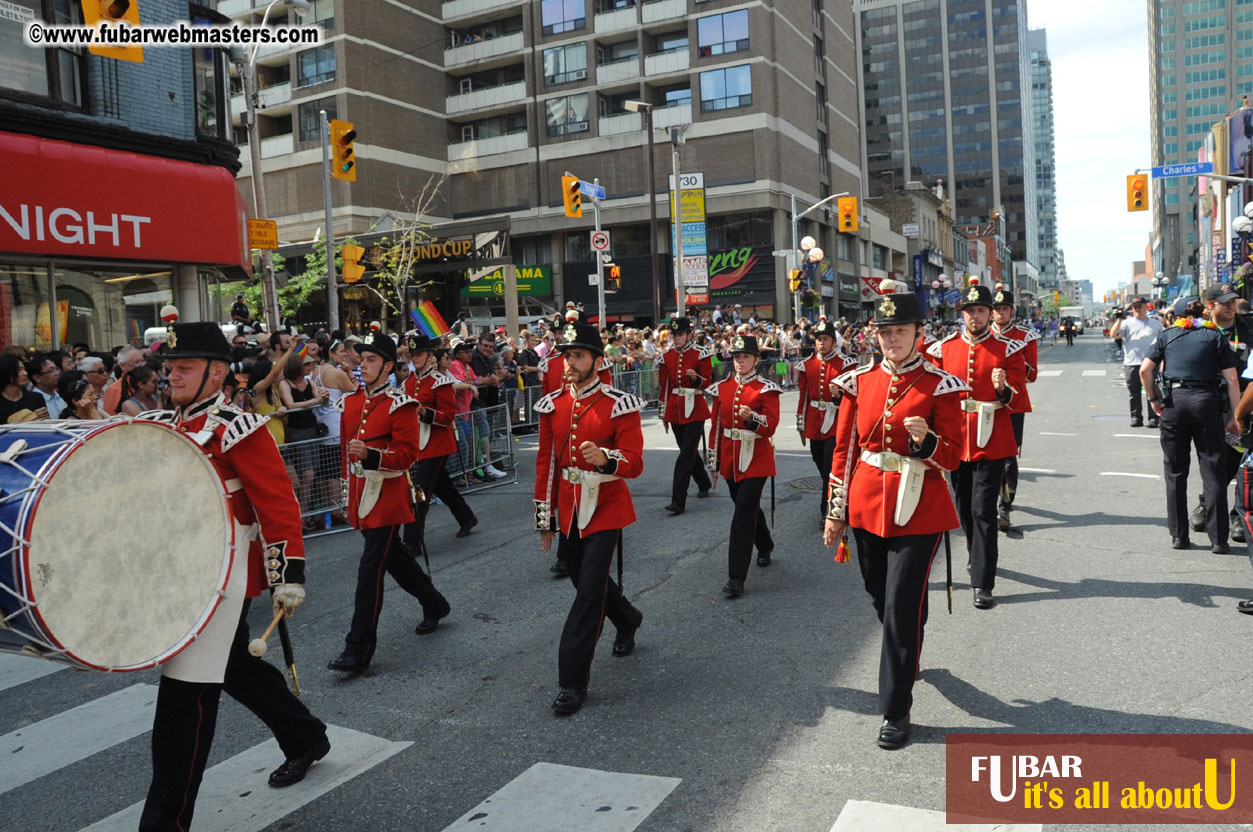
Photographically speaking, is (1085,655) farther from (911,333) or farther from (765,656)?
(911,333)

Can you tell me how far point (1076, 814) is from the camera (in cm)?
389

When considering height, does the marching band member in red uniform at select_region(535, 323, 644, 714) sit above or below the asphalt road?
above

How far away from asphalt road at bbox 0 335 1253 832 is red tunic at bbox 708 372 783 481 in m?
0.89

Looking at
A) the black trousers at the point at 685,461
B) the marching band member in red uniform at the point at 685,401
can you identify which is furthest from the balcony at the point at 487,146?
the black trousers at the point at 685,461

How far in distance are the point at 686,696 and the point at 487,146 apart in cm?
4932

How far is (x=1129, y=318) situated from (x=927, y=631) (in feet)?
46.1

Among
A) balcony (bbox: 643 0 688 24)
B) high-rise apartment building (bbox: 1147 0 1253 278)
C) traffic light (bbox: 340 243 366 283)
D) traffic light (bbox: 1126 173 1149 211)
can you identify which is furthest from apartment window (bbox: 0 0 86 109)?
high-rise apartment building (bbox: 1147 0 1253 278)

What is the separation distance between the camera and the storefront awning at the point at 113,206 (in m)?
14.1

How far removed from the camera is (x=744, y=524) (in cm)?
741

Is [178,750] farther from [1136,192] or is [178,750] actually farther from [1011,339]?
[1136,192]

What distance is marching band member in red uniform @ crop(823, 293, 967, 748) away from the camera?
471 centimetres

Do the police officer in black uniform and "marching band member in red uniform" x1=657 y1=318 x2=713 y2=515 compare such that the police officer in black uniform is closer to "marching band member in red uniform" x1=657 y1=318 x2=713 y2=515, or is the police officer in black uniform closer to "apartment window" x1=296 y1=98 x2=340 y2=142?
"marching band member in red uniform" x1=657 y1=318 x2=713 y2=515

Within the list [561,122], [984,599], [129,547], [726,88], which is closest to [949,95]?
[726,88]

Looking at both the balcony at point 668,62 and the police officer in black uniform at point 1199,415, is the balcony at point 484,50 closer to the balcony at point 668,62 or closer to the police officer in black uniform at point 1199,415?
the balcony at point 668,62
